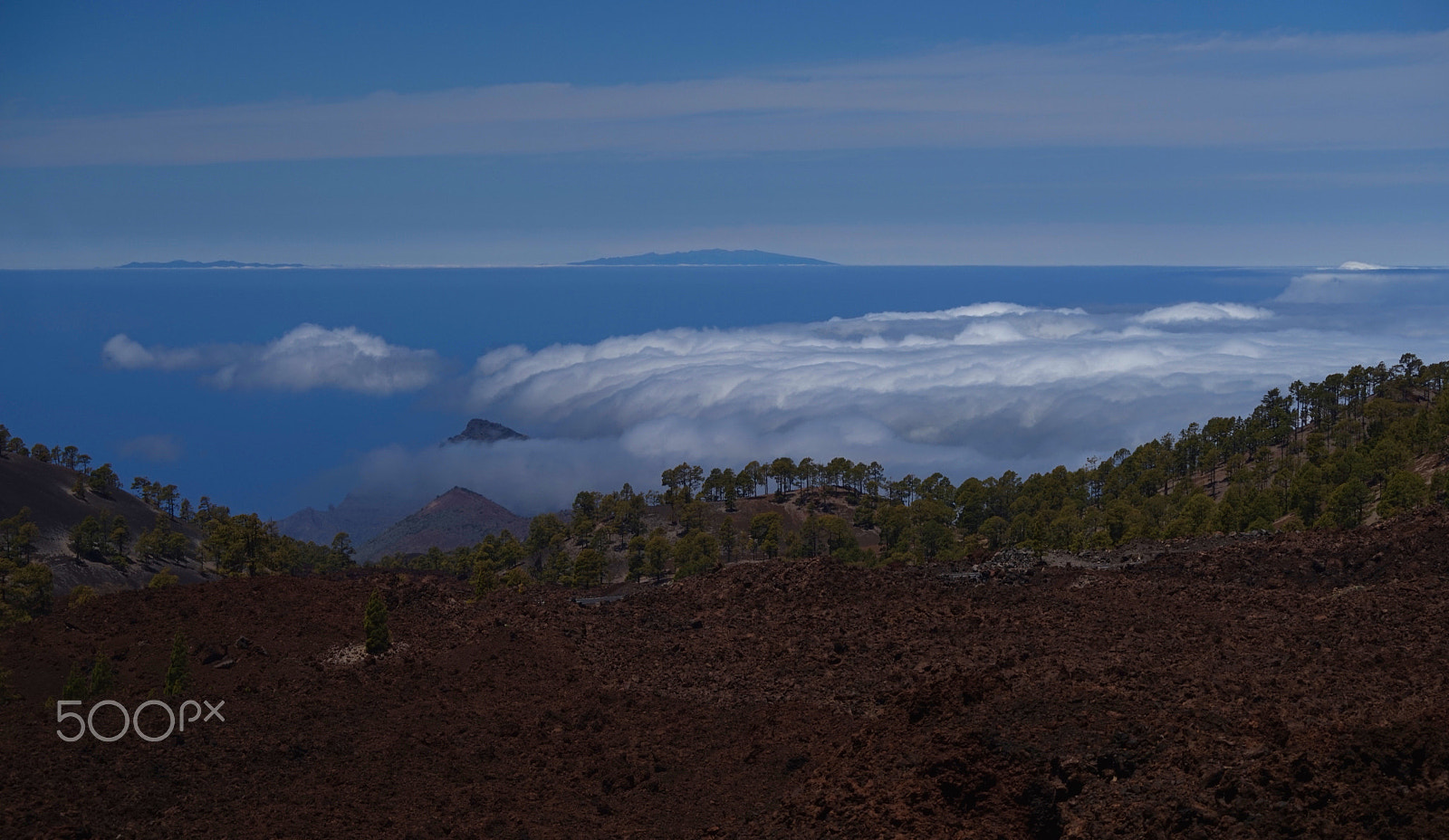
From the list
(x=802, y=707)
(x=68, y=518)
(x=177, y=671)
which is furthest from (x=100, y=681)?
(x=68, y=518)

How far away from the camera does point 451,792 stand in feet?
62.6

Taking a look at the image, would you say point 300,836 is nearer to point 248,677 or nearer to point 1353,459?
point 248,677

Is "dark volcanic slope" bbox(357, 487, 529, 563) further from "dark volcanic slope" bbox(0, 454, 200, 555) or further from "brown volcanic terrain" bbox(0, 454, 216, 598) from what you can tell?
"brown volcanic terrain" bbox(0, 454, 216, 598)

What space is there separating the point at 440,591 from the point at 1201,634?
2649 cm

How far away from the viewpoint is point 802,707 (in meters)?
22.6

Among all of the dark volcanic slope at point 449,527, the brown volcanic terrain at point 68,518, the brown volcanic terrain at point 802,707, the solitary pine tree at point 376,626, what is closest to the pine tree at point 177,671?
the brown volcanic terrain at point 802,707

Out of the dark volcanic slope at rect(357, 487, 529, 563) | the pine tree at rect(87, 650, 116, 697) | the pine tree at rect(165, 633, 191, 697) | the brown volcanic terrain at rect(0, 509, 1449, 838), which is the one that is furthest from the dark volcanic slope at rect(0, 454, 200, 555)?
the pine tree at rect(165, 633, 191, 697)

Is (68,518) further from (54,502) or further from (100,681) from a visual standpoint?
(100,681)

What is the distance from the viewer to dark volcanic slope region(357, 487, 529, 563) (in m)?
175

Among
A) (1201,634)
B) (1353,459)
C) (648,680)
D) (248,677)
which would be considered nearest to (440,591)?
(248,677)

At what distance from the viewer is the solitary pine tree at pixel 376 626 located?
93.0ft

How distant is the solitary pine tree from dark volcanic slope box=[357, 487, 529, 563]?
5706 inches

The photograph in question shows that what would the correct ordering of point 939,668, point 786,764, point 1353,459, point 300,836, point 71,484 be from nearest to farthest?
point 300,836 → point 786,764 → point 939,668 → point 1353,459 → point 71,484

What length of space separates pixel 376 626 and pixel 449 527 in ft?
522
